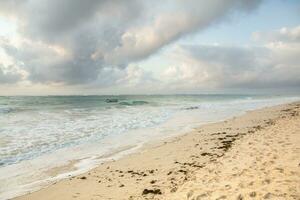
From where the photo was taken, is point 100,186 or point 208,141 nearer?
point 100,186

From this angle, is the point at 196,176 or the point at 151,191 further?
the point at 196,176

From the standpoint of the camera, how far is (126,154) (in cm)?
1255

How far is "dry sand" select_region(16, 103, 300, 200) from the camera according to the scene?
20.9ft

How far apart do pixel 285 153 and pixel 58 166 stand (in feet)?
25.1

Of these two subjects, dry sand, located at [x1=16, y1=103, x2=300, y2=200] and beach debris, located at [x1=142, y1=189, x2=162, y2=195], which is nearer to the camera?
dry sand, located at [x1=16, y1=103, x2=300, y2=200]

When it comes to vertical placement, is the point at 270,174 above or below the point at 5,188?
above

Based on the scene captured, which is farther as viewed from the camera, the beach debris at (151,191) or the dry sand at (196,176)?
the beach debris at (151,191)

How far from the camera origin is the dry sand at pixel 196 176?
6367mm

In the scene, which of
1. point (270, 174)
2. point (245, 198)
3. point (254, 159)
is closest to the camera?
point (245, 198)

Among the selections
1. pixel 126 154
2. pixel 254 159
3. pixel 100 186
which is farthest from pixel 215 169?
pixel 126 154

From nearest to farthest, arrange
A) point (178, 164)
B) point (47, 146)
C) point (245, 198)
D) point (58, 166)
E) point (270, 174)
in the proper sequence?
1. point (245, 198)
2. point (270, 174)
3. point (178, 164)
4. point (58, 166)
5. point (47, 146)

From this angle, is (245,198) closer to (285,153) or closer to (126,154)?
(285,153)

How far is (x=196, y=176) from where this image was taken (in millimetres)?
7961

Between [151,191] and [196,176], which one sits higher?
[196,176]
